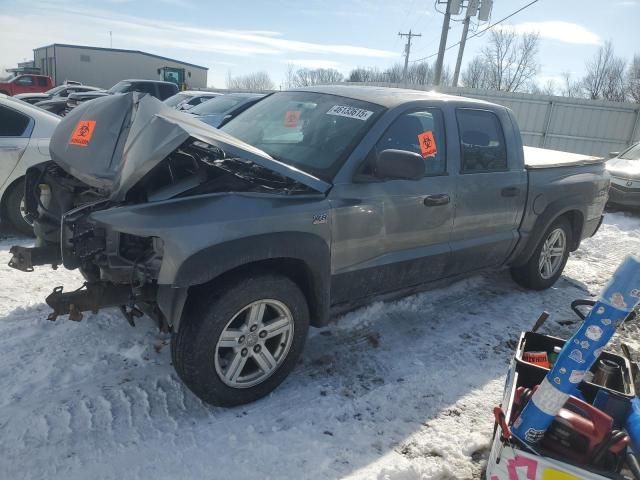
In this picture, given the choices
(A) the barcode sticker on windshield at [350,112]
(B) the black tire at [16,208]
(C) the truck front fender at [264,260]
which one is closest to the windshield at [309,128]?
(A) the barcode sticker on windshield at [350,112]

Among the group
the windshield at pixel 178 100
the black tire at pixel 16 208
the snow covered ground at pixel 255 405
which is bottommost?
the snow covered ground at pixel 255 405

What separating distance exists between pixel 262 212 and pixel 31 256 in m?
1.48

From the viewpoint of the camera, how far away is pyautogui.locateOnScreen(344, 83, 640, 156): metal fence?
1627 centimetres

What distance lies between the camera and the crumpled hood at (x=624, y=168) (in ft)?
32.0

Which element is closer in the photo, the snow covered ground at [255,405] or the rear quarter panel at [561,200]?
the snow covered ground at [255,405]

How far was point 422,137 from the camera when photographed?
144 inches

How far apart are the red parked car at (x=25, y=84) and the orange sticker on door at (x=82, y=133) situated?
25195mm

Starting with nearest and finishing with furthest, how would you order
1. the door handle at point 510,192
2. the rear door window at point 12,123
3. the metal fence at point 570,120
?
1. the door handle at point 510,192
2. the rear door window at point 12,123
3. the metal fence at point 570,120

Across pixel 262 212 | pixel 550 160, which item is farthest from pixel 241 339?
pixel 550 160

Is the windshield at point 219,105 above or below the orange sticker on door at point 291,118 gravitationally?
below

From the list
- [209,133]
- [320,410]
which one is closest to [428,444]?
[320,410]

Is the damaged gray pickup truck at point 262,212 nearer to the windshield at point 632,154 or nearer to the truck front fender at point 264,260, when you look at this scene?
the truck front fender at point 264,260

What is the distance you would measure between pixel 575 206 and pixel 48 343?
491 centimetres

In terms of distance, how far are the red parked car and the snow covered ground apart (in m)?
24.6
